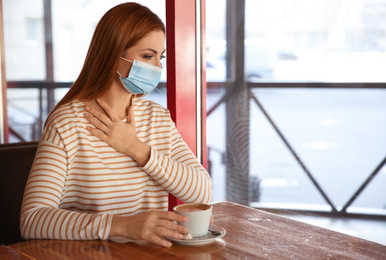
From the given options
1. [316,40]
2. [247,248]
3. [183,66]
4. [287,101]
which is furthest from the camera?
[287,101]

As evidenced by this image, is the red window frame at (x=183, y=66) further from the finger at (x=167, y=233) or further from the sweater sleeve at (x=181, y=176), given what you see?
the finger at (x=167, y=233)

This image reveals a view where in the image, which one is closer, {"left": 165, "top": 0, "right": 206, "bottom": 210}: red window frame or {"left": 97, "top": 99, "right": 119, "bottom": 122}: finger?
{"left": 97, "top": 99, "right": 119, "bottom": 122}: finger

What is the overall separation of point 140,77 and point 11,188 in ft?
1.93

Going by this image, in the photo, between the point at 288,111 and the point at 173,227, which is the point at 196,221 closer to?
the point at 173,227

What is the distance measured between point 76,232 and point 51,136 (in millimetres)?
281

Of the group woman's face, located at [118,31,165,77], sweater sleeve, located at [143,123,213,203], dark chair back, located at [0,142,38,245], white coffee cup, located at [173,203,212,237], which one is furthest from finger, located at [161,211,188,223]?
dark chair back, located at [0,142,38,245]

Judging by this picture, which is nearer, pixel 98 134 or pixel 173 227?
pixel 173 227

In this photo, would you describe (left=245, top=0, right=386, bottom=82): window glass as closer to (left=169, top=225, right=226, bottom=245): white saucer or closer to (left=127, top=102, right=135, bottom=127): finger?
(left=127, top=102, right=135, bottom=127): finger

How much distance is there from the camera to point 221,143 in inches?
124

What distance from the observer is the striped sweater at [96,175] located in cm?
111

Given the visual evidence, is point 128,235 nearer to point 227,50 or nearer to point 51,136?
point 51,136

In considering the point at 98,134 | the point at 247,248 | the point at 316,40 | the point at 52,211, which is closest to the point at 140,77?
the point at 98,134

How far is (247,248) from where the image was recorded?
0.95m

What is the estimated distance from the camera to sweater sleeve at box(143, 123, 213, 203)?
47.8 inches
